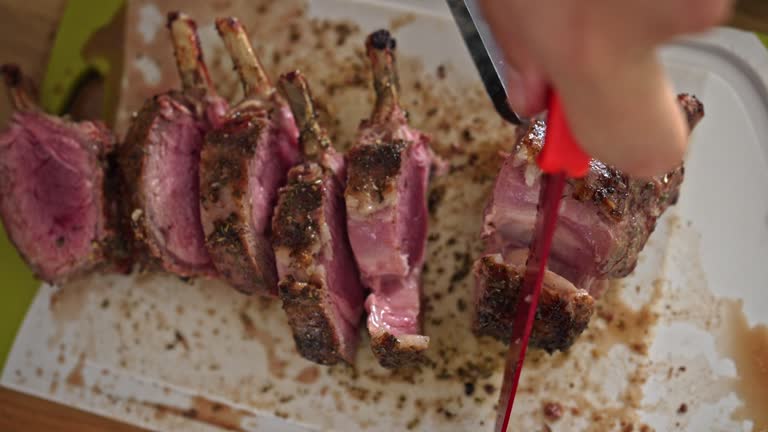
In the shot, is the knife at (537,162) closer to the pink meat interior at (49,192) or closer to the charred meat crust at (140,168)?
the charred meat crust at (140,168)

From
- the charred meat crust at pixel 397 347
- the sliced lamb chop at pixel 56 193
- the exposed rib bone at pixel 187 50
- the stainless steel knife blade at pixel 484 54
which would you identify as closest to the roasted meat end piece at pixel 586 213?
the stainless steel knife blade at pixel 484 54

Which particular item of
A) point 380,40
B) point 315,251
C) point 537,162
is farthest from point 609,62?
point 380,40

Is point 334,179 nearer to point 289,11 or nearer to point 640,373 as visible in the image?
point 289,11

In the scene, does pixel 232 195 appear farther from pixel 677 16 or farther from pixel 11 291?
pixel 677 16

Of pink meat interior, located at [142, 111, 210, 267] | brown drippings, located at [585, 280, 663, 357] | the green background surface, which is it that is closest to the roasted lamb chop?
brown drippings, located at [585, 280, 663, 357]

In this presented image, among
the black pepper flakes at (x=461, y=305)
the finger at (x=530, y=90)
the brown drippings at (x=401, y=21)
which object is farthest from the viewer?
the brown drippings at (x=401, y=21)

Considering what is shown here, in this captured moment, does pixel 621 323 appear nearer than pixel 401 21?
Yes

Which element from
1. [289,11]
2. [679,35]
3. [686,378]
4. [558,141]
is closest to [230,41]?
[289,11]
